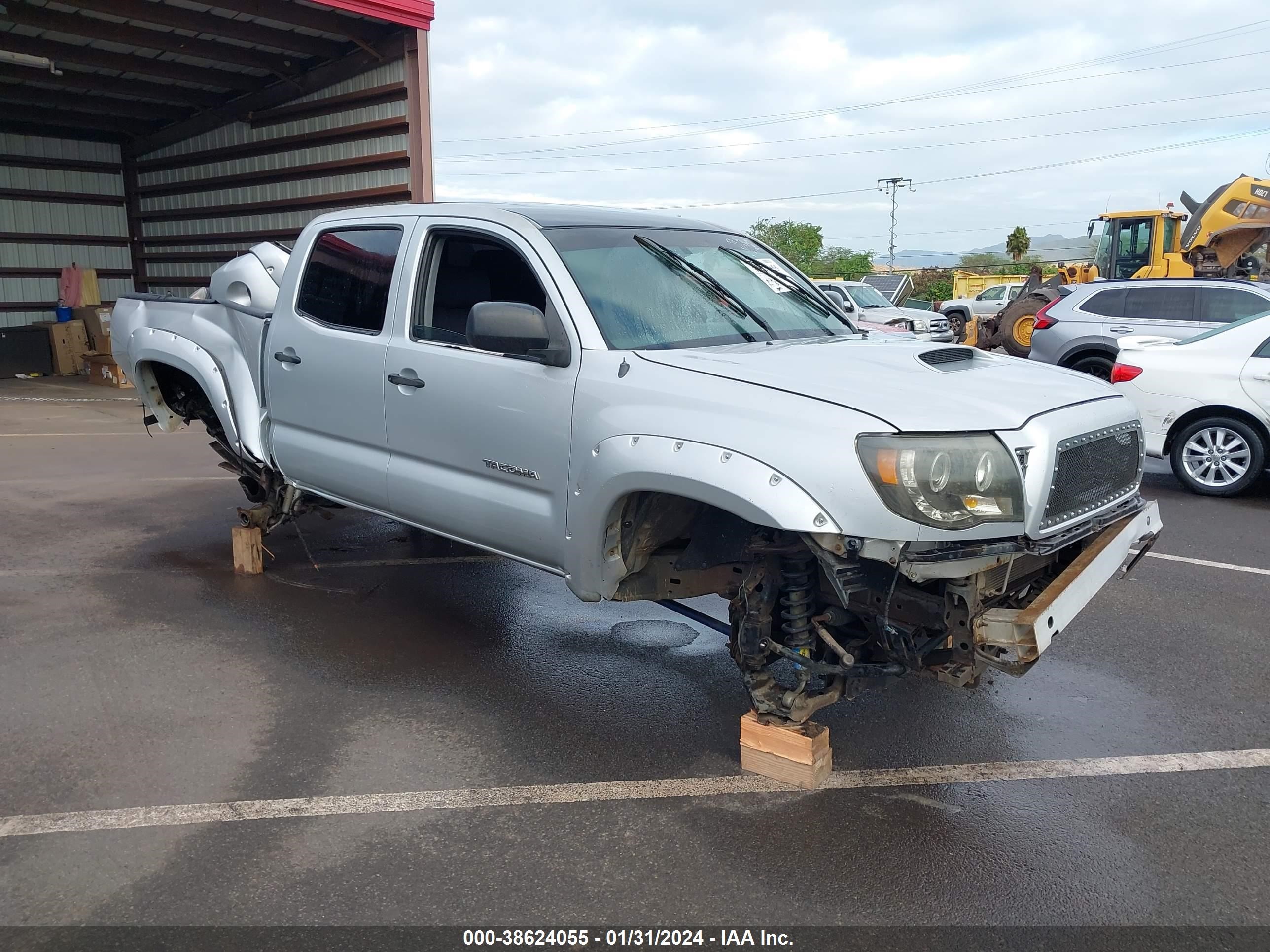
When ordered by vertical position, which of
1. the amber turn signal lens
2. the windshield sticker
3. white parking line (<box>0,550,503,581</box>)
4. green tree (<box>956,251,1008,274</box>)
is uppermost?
green tree (<box>956,251,1008,274</box>)

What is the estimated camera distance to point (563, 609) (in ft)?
19.2

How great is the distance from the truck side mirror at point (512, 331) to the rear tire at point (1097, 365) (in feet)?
34.5

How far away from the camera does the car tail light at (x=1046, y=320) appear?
13.4m

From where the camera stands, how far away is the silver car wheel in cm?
879

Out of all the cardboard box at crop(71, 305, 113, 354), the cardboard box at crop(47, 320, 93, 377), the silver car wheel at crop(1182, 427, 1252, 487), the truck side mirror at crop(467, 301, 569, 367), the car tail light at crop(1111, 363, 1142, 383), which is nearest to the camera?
the truck side mirror at crop(467, 301, 569, 367)

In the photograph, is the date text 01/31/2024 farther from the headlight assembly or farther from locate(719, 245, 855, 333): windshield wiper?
locate(719, 245, 855, 333): windshield wiper

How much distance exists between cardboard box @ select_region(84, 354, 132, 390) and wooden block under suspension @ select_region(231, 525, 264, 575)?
12.8 m

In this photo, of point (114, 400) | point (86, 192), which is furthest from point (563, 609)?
point (86, 192)

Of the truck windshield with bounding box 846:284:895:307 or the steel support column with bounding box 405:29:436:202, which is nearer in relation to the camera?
the steel support column with bounding box 405:29:436:202

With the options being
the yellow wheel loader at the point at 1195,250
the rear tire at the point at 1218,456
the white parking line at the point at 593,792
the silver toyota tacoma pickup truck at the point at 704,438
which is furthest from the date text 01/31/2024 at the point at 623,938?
the yellow wheel loader at the point at 1195,250

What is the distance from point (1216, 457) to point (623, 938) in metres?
7.90

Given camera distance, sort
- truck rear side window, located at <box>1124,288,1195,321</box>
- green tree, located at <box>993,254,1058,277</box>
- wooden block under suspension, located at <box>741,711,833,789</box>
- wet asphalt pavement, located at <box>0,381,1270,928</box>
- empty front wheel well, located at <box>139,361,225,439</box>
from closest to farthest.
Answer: wet asphalt pavement, located at <box>0,381,1270,928</box> → wooden block under suspension, located at <box>741,711,833,789</box> → empty front wheel well, located at <box>139,361,225,439</box> → truck rear side window, located at <box>1124,288,1195,321</box> → green tree, located at <box>993,254,1058,277</box>

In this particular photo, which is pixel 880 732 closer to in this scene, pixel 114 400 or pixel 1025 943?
pixel 1025 943

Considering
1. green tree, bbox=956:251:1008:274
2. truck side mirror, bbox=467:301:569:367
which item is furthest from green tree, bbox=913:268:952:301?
truck side mirror, bbox=467:301:569:367
